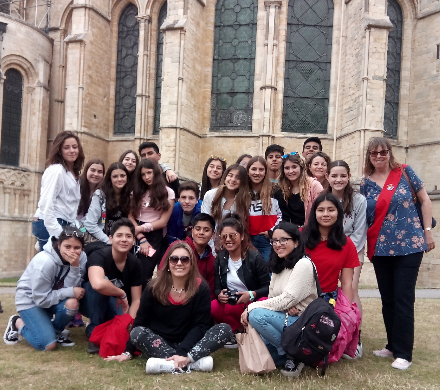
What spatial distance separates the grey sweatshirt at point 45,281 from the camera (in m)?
4.29

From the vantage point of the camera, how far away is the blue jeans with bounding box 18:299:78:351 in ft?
14.0

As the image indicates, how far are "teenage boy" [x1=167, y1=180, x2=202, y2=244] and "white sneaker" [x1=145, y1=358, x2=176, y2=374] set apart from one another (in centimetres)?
184

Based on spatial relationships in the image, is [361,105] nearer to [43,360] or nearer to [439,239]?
[439,239]

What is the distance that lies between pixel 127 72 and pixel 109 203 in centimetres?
1437

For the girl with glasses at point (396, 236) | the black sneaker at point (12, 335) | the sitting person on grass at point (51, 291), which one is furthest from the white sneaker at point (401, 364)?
the black sneaker at point (12, 335)

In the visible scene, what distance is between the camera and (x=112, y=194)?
16.2 ft

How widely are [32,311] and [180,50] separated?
1185cm

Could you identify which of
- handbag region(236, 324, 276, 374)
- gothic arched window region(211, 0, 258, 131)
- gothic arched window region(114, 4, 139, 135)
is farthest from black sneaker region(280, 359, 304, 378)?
gothic arched window region(114, 4, 139, 135)

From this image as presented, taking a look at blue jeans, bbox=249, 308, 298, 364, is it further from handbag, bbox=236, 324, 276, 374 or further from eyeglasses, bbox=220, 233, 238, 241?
eyeglasses, bbox=220, 233, 238, 241

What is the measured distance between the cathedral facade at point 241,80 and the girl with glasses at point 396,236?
29.2 feet

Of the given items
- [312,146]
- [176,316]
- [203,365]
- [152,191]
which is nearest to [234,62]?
Result: [312,146]

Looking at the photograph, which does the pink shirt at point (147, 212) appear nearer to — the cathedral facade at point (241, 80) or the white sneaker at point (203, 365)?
the white sneaker at point (203, 365)

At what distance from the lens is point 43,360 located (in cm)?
395

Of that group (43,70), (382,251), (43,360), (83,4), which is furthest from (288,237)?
(43,70)
